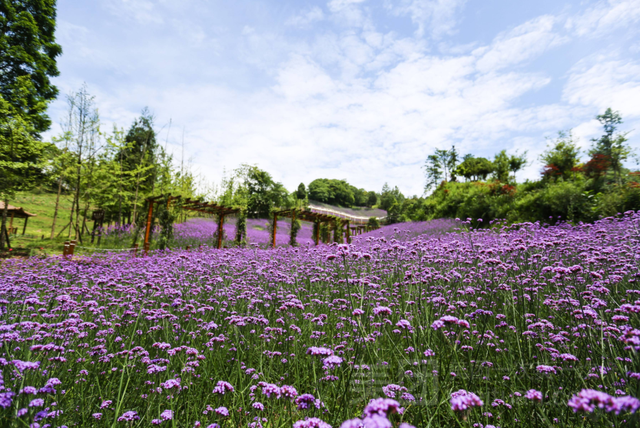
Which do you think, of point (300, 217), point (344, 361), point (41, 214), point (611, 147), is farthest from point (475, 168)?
point (41, 214)

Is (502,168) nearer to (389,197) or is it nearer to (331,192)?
(389,197)

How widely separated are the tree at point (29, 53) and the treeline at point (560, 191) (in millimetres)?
26756

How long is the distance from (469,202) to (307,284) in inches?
845

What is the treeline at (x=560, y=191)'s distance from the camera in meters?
13.0

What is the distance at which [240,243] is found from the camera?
51.1ft

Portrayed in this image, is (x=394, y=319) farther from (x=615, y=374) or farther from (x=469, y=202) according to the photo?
(x=469, y=202)

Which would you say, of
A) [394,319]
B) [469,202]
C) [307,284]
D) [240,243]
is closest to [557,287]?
[394,319]

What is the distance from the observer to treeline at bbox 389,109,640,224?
1302 cm

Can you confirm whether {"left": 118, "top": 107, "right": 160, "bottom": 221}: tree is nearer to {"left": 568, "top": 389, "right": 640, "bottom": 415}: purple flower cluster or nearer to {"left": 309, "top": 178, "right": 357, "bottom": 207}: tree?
{"left": 568, "top": 389, "right": 640, "bottom": 415}: purple flower cluster

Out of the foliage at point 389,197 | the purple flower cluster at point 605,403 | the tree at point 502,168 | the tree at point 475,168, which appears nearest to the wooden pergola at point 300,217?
the purple flower cluster at point 605,403

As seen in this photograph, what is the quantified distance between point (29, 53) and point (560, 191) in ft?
106

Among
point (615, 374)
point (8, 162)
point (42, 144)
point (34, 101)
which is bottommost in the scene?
point (615, 374)

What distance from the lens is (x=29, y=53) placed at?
1764 cm

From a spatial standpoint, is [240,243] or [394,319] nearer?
[394,319]
